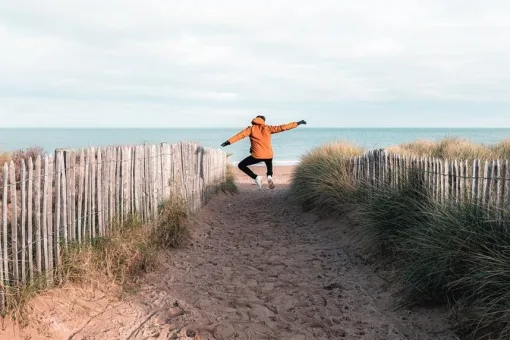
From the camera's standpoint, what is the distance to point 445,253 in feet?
15.8

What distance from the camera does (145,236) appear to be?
6.76 metres

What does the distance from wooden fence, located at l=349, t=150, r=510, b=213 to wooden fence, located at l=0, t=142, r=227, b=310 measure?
12.5 feet

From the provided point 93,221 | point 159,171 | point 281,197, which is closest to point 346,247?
point 159,171

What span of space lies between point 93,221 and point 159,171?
2.46 meters

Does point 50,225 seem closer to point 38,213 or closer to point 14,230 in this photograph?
point 38,213

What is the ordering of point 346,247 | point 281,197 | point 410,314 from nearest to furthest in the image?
point 410,314 < point 346,247 < point 281,197

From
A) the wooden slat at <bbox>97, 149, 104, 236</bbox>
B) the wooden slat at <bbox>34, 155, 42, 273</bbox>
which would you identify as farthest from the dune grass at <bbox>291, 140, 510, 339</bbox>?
the wooden slat at <bbox>34, 155, 42, 273</bbox>

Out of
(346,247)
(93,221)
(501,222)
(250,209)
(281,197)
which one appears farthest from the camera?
(281,197)

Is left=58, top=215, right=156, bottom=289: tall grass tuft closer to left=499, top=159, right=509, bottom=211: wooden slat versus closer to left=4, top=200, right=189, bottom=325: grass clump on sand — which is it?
left=4, top=200, right=189, bottom=325: grass clump on sand

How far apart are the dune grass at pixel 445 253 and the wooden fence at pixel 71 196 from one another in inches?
141

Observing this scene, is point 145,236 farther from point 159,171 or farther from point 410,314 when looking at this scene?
point 410,314

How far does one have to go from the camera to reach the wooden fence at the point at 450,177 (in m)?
5.14

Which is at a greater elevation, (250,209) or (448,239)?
(448,239)

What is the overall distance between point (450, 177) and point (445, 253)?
1.75 meters
